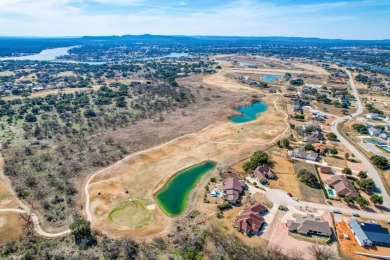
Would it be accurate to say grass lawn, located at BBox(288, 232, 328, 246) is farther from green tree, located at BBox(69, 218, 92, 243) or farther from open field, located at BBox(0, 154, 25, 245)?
open field, located at BBox(0, 154, 25, 245)

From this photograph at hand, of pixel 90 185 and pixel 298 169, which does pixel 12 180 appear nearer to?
→ pixel 90 185

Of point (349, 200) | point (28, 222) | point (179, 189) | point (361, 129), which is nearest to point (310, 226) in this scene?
point (349, 200)

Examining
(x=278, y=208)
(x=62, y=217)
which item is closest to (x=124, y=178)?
(x=62, y=217)

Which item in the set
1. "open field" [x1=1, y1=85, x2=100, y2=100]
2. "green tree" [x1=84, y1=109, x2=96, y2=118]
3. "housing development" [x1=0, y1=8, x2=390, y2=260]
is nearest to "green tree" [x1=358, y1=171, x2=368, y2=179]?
"housing development" [x1=0, y1=8, x2=390, y2=260]

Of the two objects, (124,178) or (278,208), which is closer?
(278,208)

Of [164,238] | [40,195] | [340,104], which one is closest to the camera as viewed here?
[164,238]

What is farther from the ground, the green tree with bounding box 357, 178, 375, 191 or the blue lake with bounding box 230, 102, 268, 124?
the blue lake with bounding box 230, 102, 268, 124

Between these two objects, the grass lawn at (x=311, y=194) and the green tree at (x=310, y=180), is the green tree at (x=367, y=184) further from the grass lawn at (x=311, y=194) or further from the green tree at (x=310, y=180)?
the grass lawn at (x=311, y=194)
